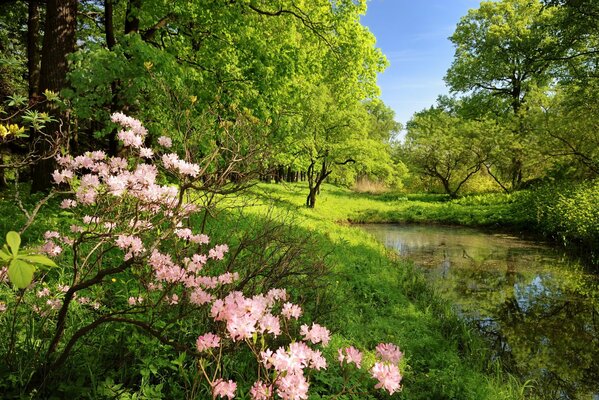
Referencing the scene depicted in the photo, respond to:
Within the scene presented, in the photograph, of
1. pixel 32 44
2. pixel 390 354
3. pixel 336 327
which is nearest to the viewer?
pixel 390 354

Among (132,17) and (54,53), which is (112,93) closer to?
(54,53)

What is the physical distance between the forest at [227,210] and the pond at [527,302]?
0.63ft

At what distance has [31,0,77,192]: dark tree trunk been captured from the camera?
7.79m

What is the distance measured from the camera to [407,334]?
5973mm

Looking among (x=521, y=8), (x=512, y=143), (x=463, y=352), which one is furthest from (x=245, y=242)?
(x=521, y=8)

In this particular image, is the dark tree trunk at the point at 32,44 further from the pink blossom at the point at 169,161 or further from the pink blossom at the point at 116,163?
the pink blossom at the point at 169,161

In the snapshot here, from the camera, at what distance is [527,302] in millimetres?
8695

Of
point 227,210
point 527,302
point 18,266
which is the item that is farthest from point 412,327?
point 18,266

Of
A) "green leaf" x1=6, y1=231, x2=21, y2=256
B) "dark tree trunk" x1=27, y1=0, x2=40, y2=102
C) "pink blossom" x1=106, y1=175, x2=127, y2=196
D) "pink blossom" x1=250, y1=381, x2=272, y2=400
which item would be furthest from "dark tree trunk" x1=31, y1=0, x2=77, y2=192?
"pink blossom" x1=250, y1=381, x2=272, y2=400

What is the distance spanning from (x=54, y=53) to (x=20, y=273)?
28.3 feet

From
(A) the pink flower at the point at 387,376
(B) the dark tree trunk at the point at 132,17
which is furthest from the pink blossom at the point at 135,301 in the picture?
(B) the dark tree trunk at the point at 132,17

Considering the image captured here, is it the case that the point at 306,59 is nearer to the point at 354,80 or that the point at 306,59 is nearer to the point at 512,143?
the point at 354,80

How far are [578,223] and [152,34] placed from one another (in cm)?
1644

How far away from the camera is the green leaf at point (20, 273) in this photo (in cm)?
115
